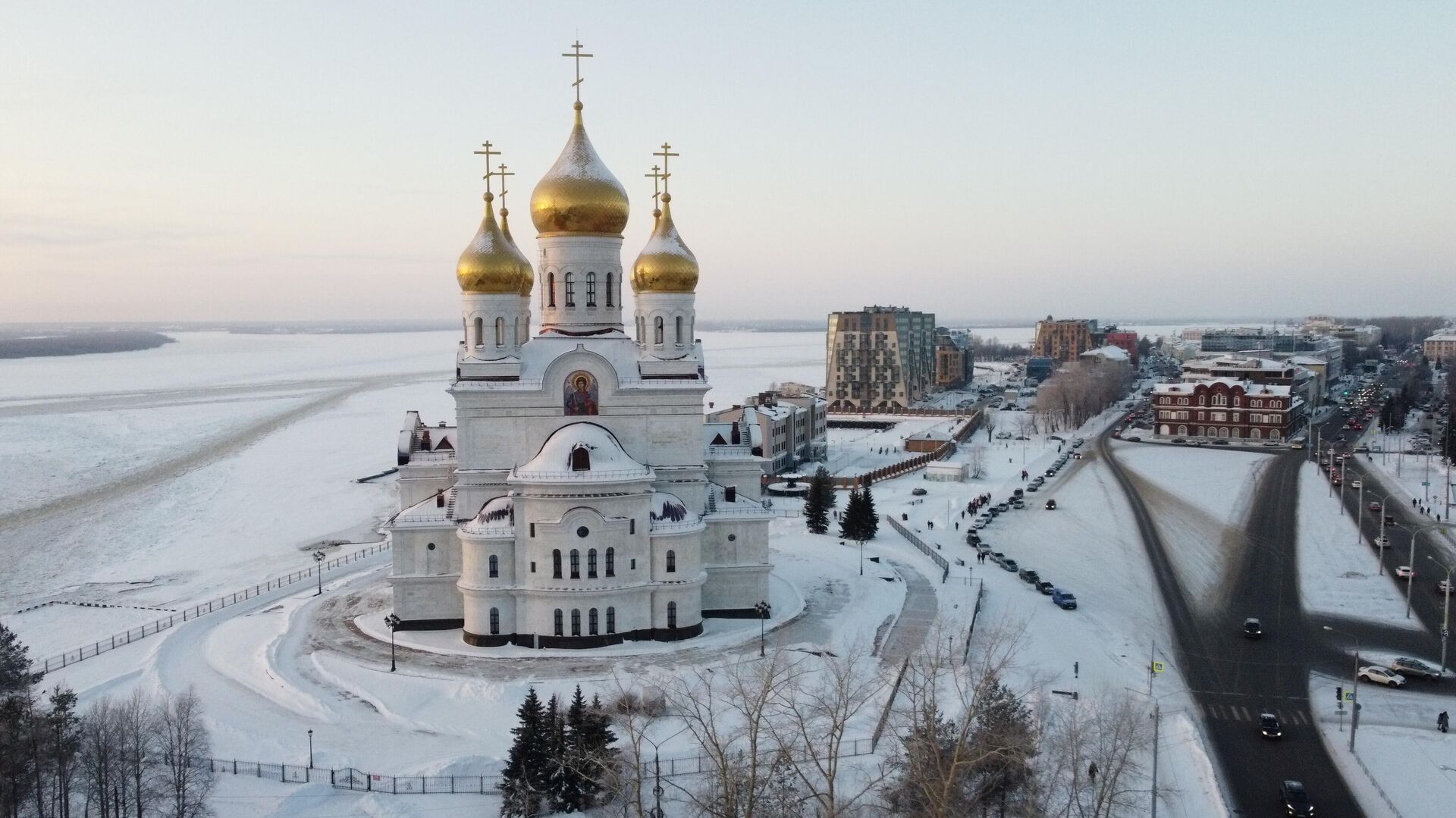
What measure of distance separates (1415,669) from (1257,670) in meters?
3.47

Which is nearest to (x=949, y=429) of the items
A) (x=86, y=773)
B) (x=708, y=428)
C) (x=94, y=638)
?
(x=708, y=428)

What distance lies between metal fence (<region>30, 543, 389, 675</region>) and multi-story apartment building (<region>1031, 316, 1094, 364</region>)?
10915 centimetres

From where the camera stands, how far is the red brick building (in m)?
71.3

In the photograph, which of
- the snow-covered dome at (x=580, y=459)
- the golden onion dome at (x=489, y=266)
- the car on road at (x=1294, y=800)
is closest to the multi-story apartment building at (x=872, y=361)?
the golden onion dome at (x=489, y=266)

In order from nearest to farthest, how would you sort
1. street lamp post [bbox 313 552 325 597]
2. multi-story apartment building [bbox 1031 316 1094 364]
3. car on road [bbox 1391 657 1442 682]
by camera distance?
car on road [bbox 1391 657 1442 682] < street lamp post [bbox 313 552 325 597] < multi-story apartment building [bbox 1031 316 1094 364]

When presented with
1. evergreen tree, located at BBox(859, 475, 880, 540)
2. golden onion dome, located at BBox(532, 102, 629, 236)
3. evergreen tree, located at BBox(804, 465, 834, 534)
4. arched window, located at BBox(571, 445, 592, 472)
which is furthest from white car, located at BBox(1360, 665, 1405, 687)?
golden onion dome, located at BBox(532, 102, 629, 236)

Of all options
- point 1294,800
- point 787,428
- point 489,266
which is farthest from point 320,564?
point 787,428

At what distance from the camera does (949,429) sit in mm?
80812

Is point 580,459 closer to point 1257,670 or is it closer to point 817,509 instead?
point 817,509

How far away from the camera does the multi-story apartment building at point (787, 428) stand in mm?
58594

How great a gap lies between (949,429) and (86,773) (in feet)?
226

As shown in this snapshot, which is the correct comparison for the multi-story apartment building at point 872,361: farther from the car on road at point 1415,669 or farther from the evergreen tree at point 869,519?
the car on road at point 1415,669

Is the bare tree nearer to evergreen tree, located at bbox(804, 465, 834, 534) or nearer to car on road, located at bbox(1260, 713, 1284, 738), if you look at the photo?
car on road, located at bbox(1260, 713, 1284, 738)

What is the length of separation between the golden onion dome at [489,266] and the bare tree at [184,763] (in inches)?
527
